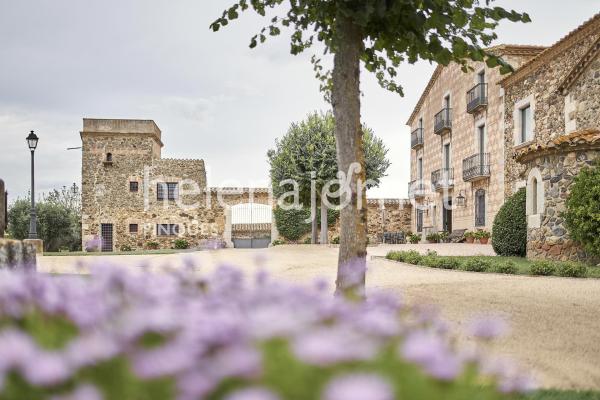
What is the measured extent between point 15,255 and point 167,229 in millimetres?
24585

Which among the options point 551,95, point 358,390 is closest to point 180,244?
point 551,95

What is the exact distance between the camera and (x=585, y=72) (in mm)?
13969

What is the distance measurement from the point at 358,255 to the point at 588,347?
6.90 ft

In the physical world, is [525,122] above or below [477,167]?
above

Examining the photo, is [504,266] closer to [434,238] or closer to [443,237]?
[434,238]

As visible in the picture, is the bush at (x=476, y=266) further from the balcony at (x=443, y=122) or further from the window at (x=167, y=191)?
the window at (x=167, y=191)

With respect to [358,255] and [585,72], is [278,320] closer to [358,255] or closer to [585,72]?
[358,255]

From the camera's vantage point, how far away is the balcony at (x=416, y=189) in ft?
91.0

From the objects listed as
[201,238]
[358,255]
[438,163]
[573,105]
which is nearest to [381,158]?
[438,163]

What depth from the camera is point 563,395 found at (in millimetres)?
3082

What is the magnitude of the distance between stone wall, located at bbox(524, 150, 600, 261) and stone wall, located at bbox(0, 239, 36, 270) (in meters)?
10.4

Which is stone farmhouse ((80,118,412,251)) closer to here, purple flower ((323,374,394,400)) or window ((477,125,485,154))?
window ((477,125,485,154))

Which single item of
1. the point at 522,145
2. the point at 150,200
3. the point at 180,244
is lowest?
the point at 180,244

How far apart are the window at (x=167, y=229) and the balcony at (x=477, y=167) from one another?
14.3 metres
